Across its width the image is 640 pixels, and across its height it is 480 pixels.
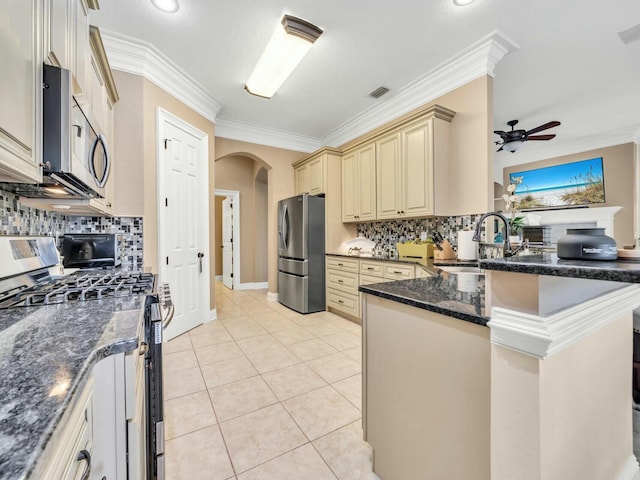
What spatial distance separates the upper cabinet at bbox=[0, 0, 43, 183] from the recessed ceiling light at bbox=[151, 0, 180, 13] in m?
1.48

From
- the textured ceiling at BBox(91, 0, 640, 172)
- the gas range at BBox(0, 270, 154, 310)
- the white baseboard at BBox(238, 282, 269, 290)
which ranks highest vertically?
the textured ceiling at BBox(91, 0, 640, 172)

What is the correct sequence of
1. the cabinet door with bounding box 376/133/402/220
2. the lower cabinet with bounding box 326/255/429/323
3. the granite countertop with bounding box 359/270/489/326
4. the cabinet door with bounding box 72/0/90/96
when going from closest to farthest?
1. the granite countertop with bounding box 359/270/489/326
2. the cabinet door with bounding box 72/0/90/96
3. the lower cabinet with bounding box 326/255/429/323
4. the cabinet door with bounding box 376/133/402/220

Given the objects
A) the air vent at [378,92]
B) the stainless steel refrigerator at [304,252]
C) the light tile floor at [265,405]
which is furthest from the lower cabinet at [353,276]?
Answer: the air vent at [378,92]

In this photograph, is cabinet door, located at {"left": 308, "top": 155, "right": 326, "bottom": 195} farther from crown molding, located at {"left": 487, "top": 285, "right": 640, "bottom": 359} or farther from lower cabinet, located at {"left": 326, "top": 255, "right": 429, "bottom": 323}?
crown molding, located at {"left": 487, "top": 285, "right": 640, "bottom": 359}

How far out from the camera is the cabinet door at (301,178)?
14.8ft

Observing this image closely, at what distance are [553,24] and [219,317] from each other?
4.54 meters

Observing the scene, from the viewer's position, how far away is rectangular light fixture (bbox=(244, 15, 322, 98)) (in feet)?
7.52

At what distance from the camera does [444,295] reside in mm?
1171

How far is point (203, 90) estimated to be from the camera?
3.32 meters

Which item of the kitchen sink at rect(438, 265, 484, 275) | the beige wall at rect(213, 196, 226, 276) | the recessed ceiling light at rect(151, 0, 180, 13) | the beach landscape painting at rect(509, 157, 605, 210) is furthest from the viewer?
the beige wall at rect(213, 196, 226, 276)

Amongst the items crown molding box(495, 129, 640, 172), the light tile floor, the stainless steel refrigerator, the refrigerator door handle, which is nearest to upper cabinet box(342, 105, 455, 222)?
the stainless steel refrigerator

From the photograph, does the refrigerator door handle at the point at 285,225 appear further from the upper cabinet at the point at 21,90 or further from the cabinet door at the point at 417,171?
the upper cabinet at the point at 21,90

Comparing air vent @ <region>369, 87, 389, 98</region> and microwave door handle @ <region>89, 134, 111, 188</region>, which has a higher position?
air vent @ <region>369, 87, 389, 98</region>

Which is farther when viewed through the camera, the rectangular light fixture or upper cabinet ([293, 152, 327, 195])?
upper cabinet ([293, 152, 327, 195])
